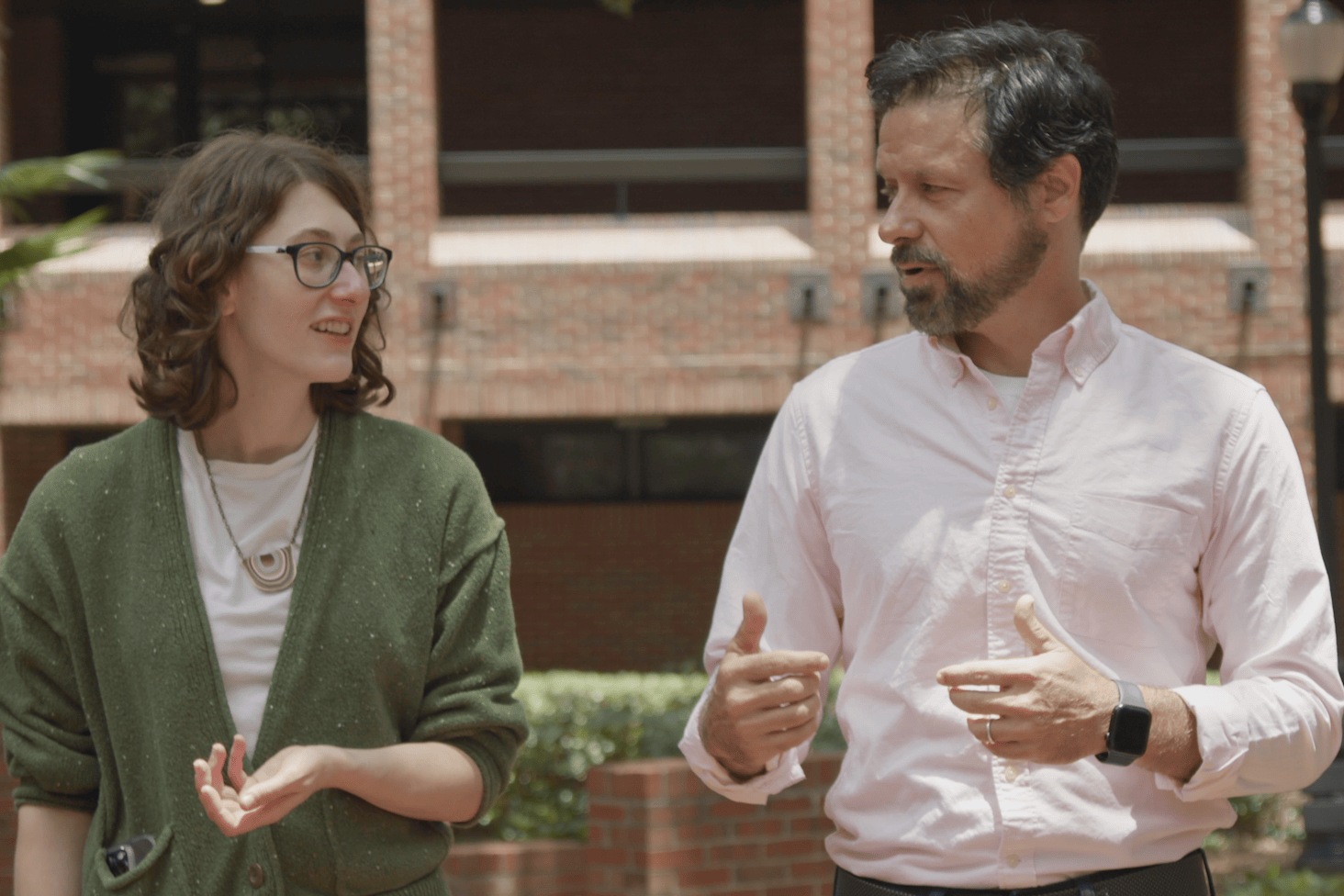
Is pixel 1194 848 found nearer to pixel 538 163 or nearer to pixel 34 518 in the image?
pixel 34 518

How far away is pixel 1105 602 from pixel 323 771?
107 cm

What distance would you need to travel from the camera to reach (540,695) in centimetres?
646

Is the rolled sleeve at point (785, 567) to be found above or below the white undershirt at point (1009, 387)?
below

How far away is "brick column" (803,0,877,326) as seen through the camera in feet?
34.5

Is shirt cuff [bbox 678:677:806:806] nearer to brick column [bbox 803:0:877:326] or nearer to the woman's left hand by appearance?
the woman's left hand

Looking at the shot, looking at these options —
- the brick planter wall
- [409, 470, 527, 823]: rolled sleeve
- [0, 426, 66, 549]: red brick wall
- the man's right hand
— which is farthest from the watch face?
[0, 426, 66, 549]: red brick wall

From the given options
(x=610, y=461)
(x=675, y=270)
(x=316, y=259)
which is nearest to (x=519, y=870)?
(x=316, y=259)

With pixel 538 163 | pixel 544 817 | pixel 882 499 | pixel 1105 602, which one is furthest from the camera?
pixel 538 163

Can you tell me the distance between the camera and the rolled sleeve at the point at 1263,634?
1773 millimetres

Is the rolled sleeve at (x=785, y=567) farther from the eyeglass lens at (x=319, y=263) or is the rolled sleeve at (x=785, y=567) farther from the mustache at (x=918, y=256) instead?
the eyeglass lens at (x=319, y=263)

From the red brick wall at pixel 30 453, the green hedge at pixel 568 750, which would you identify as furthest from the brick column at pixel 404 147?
the green hedge at pixel 568 750

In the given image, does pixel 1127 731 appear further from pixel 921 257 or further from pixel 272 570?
pixel 272 570

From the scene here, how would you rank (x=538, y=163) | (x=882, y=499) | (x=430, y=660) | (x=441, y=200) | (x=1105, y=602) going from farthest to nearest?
(x=441, y=200) → (x=538, y=163) → (x=430, y=660) → (x=882, y=499) → (x=1105, y=602)

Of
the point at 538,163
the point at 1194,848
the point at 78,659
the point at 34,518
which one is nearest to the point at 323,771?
the point at 78,659
